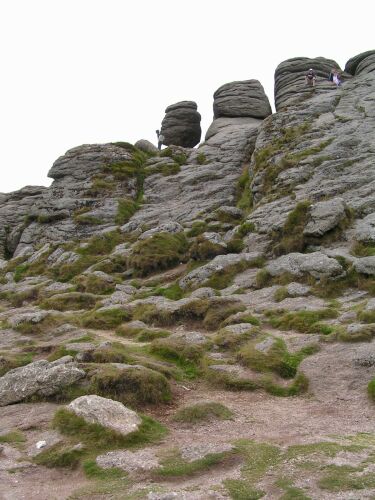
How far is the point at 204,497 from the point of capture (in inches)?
477

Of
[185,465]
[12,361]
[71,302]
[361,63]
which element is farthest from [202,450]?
[361,63]

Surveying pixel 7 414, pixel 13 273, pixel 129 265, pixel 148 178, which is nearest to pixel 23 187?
pixel 148 178

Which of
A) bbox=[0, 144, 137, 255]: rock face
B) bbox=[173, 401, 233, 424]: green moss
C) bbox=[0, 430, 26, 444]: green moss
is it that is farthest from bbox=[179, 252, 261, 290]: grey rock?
bbox=[0, 144, 137, 255]: rock face

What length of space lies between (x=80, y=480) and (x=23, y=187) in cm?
7870

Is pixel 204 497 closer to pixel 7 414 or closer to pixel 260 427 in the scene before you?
pixel 260 427

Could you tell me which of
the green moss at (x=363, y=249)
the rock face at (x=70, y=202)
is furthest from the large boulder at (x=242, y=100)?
the green moss at (x=363, y=249)

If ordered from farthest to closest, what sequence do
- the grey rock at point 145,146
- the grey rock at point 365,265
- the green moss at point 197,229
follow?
the grey rock at point 145,146 → the green moss at point 197,229 → the grey rock at point 365,265

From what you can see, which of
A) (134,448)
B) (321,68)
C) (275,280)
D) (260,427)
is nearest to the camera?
(134,448)

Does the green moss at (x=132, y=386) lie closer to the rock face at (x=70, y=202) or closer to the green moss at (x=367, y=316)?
the green moss at (x=367, y=316)

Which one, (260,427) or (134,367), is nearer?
(260,427)

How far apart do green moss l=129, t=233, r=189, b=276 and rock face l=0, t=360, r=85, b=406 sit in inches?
1018

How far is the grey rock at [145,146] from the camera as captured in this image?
294 ft

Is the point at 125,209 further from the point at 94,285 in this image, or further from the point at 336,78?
the point at 336,78

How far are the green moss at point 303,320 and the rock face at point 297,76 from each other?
62.9 metres
